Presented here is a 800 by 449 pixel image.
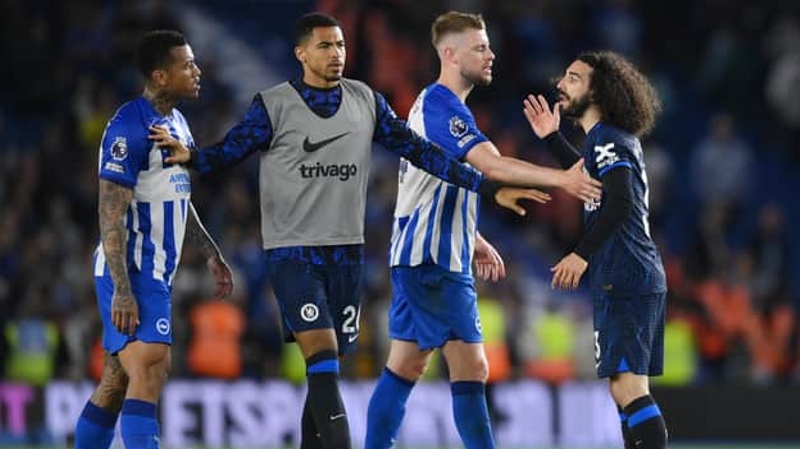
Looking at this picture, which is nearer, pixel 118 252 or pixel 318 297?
pixel 118 252

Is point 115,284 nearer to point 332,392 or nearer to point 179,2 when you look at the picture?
point 332,392

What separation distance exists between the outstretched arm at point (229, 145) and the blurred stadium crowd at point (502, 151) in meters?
6.68

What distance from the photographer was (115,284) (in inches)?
360

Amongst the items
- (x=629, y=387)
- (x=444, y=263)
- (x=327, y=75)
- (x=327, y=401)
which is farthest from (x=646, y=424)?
(x=327, y=75)

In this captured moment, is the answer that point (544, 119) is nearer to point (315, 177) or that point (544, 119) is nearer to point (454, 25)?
point (454, 25)

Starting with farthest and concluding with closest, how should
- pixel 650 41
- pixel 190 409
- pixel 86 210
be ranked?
1. pixel 650 41
2. pixel 86 210
3. pixel 190 409

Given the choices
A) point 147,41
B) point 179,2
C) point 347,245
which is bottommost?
Result: point 347,245

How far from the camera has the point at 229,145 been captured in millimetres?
9430

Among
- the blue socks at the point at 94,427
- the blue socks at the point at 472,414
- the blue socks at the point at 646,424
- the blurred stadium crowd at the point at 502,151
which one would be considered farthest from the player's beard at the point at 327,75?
the blurred stadium crowd at the point at 502,151

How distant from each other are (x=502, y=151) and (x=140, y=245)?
9.54 meters

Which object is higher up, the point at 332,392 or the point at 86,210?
the point at 86,210

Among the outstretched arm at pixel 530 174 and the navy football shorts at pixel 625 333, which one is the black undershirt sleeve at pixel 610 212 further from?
the navy football shorts at pixel 625 333

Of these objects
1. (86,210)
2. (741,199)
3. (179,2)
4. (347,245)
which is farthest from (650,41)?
(347,245)

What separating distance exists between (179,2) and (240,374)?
7.22m
